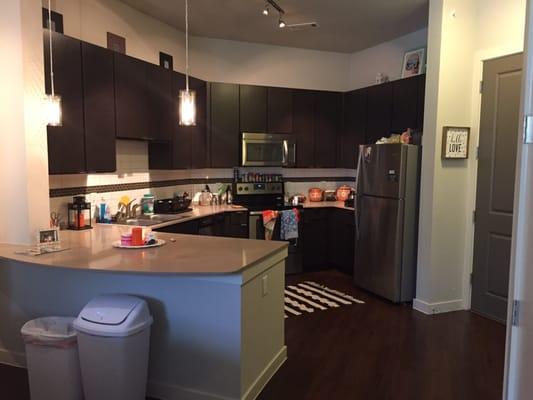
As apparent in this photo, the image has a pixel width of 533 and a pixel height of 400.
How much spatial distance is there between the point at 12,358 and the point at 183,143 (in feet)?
8.52

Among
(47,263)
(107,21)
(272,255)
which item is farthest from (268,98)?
(47,263)

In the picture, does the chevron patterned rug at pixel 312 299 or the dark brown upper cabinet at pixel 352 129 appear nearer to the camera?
the chevron patterned rug at pixel 312 299

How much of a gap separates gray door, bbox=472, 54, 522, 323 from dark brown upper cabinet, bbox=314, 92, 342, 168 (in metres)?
2.08

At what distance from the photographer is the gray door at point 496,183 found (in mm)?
3688

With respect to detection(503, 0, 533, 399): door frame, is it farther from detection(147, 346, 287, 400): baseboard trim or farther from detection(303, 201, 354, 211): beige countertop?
detection(303, 201, 354, 211): beige countertop

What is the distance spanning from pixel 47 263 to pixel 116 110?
171cm

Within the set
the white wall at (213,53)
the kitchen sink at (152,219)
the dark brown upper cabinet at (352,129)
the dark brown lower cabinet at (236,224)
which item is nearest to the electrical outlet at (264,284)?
the kitchen sink at (152,219)

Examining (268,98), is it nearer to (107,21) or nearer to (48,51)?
(107,21)

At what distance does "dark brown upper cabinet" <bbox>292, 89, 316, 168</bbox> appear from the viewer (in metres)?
5.48

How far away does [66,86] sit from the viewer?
3105mm

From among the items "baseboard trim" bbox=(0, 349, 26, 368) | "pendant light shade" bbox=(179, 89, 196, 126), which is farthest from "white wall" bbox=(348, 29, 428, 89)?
"baseboard trim" bbox=(0, 349, 26, 368)

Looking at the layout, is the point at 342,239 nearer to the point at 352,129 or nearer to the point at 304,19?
the point at 352,129

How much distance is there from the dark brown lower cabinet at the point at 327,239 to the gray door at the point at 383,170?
30.2 inches

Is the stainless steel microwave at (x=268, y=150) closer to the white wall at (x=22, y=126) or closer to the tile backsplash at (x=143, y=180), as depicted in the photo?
the tile backsplash at (x=143, y=180)
